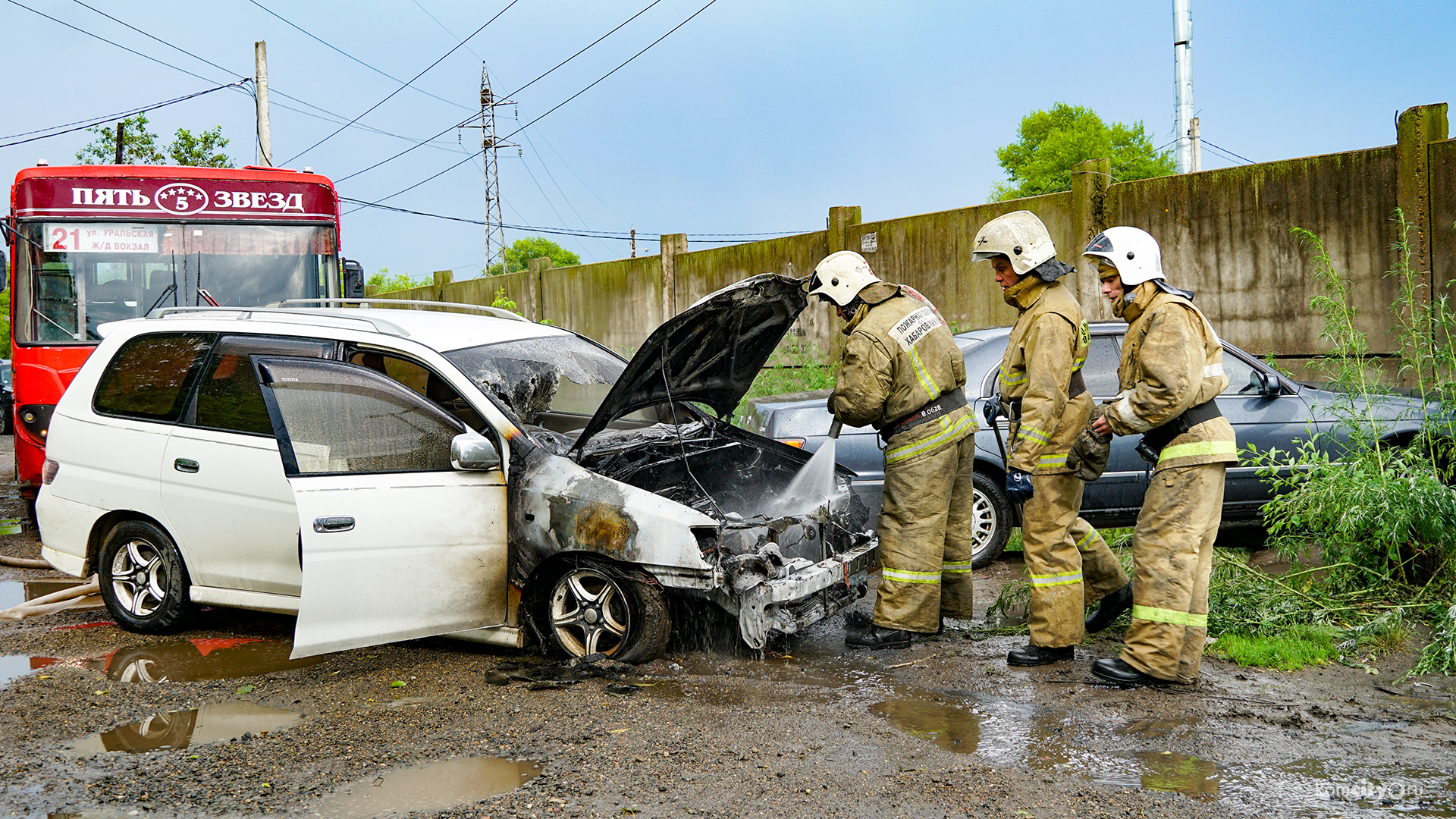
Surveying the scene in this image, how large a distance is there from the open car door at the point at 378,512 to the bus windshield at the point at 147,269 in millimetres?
4493

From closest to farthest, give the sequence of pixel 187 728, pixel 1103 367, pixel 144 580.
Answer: pixel 187 728, pixel 144 580, pixel 1103 367

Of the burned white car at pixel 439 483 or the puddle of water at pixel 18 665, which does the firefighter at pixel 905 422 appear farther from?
the puddle of water at pixel 18 665

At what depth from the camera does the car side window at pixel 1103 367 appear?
660 cm

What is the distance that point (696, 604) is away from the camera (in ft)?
15.6

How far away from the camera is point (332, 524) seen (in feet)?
14.4

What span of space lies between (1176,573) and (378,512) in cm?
334

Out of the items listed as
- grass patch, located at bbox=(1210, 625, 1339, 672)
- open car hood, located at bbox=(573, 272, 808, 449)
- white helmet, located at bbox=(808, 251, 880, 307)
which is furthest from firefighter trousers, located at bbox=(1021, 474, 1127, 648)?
open car hood, located at bbox=(573, 272, 808, 449)

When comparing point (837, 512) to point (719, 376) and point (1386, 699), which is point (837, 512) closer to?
point (719, 376)

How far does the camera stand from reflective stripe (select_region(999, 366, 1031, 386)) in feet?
15.9

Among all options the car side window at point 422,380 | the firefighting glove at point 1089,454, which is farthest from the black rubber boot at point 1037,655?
the car side window at point 422,380

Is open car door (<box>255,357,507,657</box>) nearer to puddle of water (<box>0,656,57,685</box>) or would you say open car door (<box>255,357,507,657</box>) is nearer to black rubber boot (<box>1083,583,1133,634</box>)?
puddle of water (<box>0,656,57,685</box>)

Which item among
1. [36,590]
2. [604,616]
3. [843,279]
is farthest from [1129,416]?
[36,590]

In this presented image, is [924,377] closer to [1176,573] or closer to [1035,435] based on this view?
[1035,435]

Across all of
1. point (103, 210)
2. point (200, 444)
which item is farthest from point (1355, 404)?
point (103, 210)
